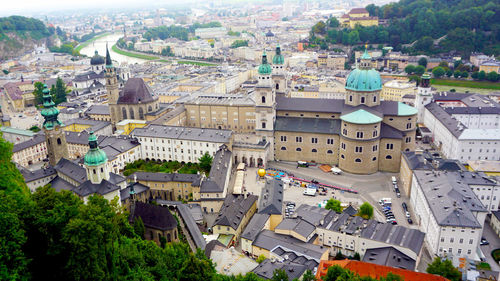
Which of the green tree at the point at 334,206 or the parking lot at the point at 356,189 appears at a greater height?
the green tree at the point at 334,206

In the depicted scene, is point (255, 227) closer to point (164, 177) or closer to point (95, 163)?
point (164, 177)

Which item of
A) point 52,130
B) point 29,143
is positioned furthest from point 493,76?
point 29,143

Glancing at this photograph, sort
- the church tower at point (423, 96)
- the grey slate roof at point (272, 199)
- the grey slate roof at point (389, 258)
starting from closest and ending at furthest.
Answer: the grey slate roof at point (389, 258)
the grey slate roof at point (272, 199)
the church tower at point (423, 96)

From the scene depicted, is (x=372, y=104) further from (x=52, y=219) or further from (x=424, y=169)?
(x=52, y=219)

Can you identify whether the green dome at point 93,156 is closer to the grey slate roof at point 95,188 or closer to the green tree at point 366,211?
the grey slate roof at point 95,188

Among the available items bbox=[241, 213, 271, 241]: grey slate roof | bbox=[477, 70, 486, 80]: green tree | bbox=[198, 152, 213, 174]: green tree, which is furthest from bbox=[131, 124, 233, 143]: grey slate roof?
bbox=[477, 70, 486, 80]: green tree

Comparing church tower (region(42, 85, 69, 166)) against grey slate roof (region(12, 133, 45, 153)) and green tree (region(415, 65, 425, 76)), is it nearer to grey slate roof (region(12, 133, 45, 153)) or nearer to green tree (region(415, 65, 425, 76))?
grey slate roof (region(12, 133, 45, 153))

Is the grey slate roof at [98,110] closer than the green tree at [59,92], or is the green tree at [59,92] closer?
the grey slate roof at [98,110]

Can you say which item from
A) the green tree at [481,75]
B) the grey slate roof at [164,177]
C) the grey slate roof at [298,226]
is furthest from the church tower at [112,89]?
the green tree at [481,75]
